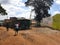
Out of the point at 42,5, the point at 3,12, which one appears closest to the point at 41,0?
the point at 42,5

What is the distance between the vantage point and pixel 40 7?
67938 millimetres

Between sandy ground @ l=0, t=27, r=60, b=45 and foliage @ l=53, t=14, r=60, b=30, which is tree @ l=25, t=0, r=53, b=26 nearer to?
foliage @ l=53, t=14, r=60, b=30

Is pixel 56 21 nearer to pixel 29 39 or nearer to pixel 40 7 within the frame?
pixel 29 39

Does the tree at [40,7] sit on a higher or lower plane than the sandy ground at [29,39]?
higher

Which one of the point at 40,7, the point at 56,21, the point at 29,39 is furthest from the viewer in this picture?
the point at 40,7

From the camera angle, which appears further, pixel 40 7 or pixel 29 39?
pixel 40 7

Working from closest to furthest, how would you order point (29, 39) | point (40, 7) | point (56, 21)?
point (29, 39)
point (56, 21)
point (40, 7)

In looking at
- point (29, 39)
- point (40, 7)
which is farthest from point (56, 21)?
point (40, 7)

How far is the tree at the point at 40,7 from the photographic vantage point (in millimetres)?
67188

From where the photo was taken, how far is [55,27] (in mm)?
41750

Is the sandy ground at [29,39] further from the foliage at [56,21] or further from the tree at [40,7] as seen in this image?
the tree at [40,7]

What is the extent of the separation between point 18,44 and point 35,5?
1983 inches

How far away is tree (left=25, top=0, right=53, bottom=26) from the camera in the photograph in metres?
67.2

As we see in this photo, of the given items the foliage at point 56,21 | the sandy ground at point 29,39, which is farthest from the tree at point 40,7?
the sandy ground at point 29,39
